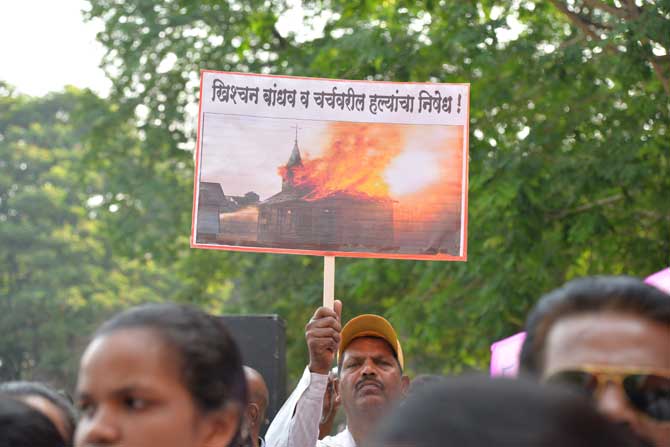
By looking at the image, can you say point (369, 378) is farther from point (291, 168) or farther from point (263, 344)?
point (263, 344)

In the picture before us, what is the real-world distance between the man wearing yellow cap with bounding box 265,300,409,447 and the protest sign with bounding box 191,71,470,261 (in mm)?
426

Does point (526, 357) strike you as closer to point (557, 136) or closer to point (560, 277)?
point (557, 136)

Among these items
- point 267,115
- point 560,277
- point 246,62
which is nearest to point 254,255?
point 246,62

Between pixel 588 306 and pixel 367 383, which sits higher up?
pixel 588 306

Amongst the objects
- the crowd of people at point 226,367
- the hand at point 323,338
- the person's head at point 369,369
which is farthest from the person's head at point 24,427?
the person's head at point 369,369

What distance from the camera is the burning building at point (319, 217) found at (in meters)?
5.48

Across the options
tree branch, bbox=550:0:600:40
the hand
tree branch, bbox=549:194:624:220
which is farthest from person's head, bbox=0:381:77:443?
tree branch, bbox=549:194:624:220

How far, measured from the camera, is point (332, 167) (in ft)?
18.2

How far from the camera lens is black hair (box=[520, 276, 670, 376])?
93.0 inches

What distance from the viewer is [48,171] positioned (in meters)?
43.2

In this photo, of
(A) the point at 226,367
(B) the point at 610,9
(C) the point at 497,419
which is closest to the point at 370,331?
(A) the point at 226,367

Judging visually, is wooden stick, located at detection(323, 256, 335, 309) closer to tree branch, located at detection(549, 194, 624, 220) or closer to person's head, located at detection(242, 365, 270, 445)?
person's head, located at detection(242, 365, 270, 445)

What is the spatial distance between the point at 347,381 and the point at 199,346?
3.21 metres

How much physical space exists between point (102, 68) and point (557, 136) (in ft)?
29.8
